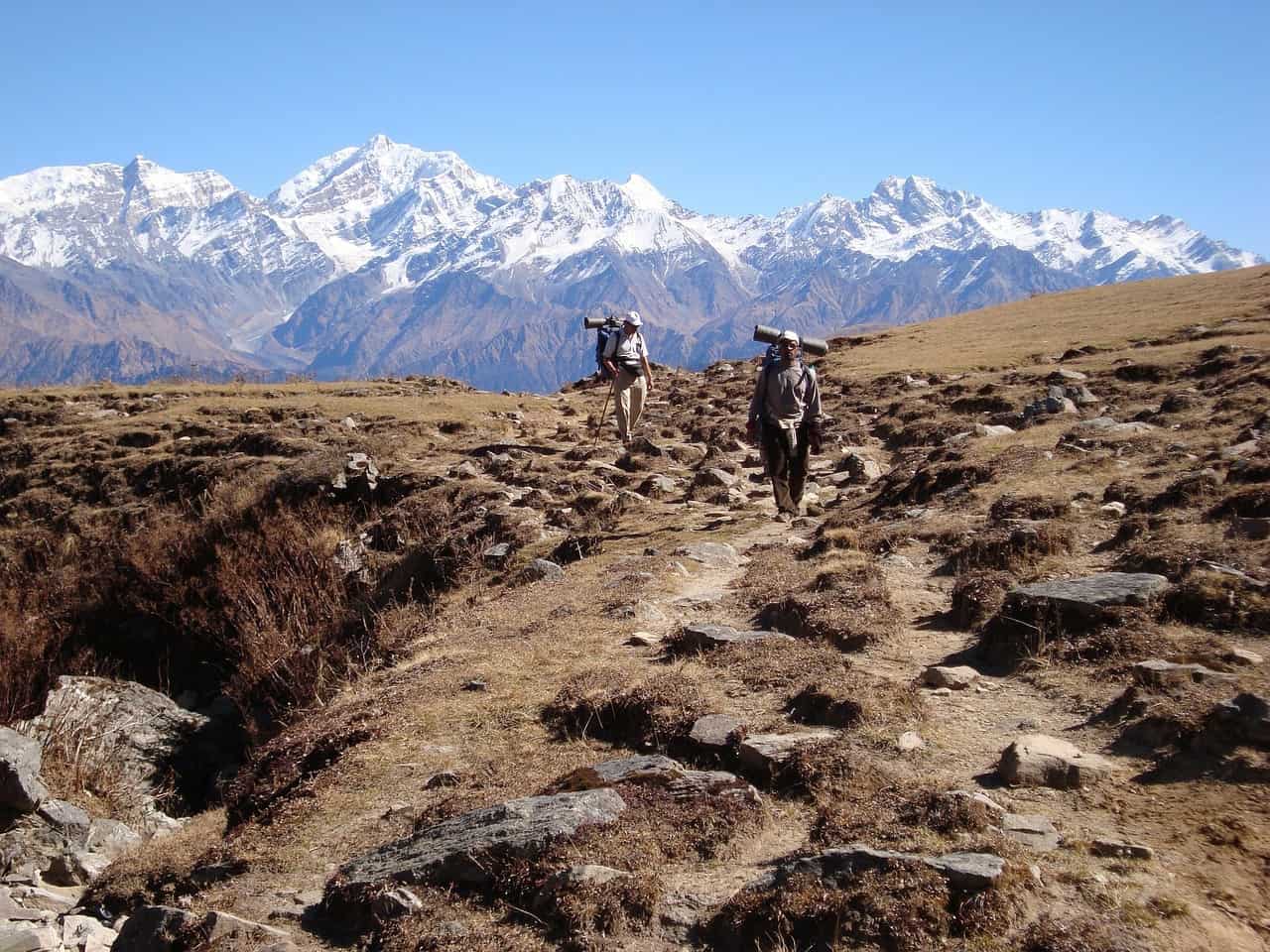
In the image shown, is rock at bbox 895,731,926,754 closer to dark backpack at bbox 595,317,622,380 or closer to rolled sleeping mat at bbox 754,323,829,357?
rolled sleeping mat at bbox 754,323,829,357

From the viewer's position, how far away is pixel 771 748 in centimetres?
750

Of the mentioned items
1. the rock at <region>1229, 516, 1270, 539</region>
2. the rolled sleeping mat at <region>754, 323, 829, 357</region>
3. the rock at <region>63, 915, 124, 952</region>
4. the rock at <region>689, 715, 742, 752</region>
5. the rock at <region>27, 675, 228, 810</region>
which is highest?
the rolled sleeping mat at <region>754, 323, 829, 357</region>

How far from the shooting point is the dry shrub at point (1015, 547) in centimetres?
1108

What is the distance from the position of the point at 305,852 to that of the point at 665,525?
917 cm

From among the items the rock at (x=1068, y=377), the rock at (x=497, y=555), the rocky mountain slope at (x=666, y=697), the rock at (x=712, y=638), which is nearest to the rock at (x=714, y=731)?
the rocky mountain slope at (x=666, y=697)

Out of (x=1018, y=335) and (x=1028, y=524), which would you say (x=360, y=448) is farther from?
(x=1018, y=335)

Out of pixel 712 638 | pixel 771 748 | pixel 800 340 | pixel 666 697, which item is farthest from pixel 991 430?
pixel 771 748

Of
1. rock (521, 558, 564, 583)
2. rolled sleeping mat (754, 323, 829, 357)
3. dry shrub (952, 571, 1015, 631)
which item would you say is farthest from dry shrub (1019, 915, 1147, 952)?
rolled sleeping mat (754, 323, 829, 357)

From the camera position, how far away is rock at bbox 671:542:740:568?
44.7 feet

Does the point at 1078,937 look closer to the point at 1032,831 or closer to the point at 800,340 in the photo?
the point at 1032,831

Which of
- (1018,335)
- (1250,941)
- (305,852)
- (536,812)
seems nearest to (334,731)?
(305,852)

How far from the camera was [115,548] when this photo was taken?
65.6ft

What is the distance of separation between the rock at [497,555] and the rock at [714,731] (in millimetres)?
7083

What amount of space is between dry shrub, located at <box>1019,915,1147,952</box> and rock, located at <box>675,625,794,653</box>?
16.1ft
